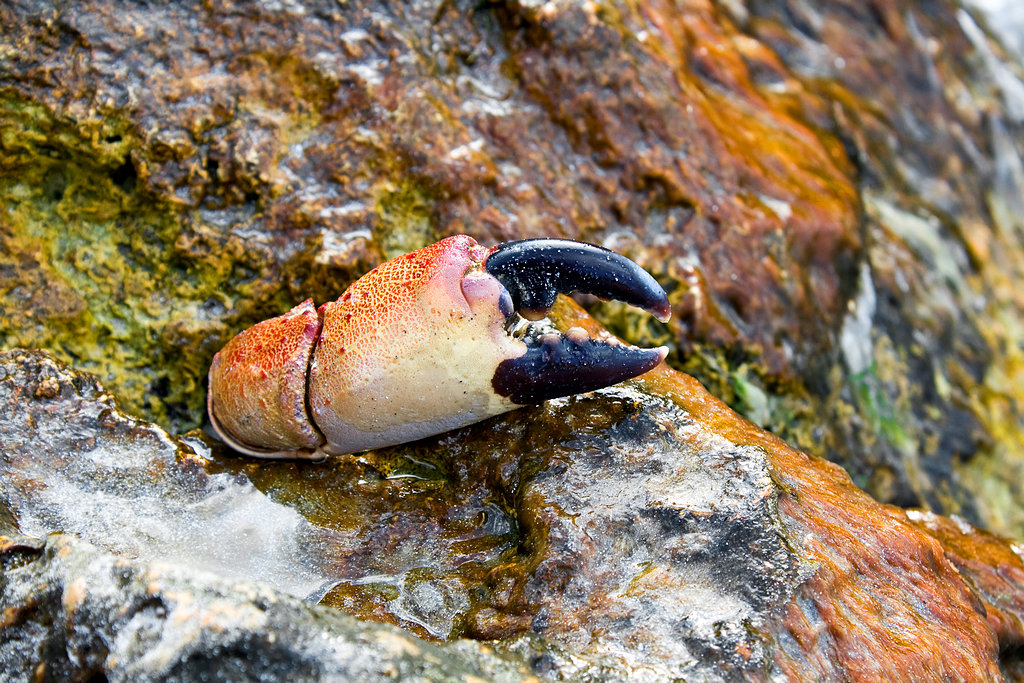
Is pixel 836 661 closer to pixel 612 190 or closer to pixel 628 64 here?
pixel 612 190

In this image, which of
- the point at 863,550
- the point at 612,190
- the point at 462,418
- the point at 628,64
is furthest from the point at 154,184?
the point at 863,550

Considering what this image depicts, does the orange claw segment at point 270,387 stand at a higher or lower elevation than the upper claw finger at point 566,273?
lower

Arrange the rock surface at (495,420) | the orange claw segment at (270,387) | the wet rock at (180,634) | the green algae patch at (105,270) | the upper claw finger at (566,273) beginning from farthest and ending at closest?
the green algae patch at (105,270)
the orange claw segment at (270,387)
the upper claw finger at (566,273)
the rock surface at (495,420)
the wet rock at (180,634)

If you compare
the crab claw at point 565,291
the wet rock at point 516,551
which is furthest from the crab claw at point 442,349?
the wet rock at point 516,551

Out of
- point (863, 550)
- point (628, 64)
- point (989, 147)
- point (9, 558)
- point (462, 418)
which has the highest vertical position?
point (989, 147)

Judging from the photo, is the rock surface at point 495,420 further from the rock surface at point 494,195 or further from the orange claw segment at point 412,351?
the orange claw segment at point 412,351

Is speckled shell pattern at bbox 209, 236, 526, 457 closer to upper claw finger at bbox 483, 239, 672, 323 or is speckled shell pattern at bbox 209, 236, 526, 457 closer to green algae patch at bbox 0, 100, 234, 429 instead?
upper claw finger at bbox 483, 239, 672, 323

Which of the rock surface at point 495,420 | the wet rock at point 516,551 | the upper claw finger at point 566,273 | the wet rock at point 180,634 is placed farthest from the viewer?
the upper claw finger at point 566,273

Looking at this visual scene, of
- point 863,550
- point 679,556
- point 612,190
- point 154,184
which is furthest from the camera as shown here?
point 612,190

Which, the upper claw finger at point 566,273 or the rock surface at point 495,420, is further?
the upper claw finger at point 566,273
